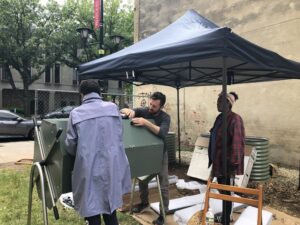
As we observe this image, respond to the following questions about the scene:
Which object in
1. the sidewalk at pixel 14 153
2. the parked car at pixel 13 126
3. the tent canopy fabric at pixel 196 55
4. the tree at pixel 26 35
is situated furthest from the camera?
the tree at pixel 26 35

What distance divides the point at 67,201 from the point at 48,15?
2159 cm

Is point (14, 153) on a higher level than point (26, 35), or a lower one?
lower

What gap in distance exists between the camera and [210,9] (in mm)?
10734

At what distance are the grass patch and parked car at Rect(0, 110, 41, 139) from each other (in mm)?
7388

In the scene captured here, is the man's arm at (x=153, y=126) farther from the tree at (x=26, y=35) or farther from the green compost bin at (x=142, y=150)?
the tree at (x=26, y=35)

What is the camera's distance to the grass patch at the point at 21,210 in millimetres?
4418

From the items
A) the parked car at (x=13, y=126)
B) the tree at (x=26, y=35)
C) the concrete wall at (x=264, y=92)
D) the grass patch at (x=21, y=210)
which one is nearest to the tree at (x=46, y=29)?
the tree at (x=26, y=35)

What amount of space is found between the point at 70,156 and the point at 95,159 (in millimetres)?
351

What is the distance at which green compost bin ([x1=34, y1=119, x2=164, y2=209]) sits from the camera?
3.10 meters

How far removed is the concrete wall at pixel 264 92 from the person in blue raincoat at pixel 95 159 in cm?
647

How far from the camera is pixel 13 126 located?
1352cm

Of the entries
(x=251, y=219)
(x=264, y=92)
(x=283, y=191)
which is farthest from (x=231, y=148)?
(x=264, y=92)

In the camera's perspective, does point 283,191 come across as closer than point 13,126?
Yes

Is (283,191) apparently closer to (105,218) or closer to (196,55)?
(196,55)
